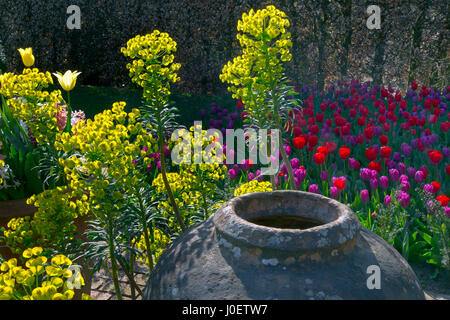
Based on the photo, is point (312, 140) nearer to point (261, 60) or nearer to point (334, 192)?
point (334, 192)

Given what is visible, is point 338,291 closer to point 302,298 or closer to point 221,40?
point 302,298

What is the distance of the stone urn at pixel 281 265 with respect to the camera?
165cm

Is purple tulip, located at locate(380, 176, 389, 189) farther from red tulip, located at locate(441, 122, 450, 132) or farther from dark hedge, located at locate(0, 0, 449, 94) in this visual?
dark hedge, located at locate(0, 0, 449, 94)

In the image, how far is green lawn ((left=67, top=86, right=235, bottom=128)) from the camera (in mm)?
7457

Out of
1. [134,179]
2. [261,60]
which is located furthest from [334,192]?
[134,179]

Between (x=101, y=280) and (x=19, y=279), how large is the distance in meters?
2.18

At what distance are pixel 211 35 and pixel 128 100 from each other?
1888 millimetres

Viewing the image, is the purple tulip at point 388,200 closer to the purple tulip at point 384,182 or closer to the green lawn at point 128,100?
the purple tulip at point 384,182

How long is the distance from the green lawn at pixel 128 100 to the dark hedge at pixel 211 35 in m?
0.47

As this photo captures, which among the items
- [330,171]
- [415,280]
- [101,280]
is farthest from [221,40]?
Result: [415,280]

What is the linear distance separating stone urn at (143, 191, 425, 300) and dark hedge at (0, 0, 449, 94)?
22.7 feet

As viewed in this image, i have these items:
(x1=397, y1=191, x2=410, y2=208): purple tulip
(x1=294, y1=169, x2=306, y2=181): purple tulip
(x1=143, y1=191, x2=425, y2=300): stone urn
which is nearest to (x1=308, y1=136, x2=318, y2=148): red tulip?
(x1=294, y1=169, x2=306, y2=181): purple tulip

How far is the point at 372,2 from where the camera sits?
879 cm

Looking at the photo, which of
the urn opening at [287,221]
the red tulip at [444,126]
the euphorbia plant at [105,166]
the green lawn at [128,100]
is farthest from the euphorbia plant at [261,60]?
the green lawn at [128,100]
